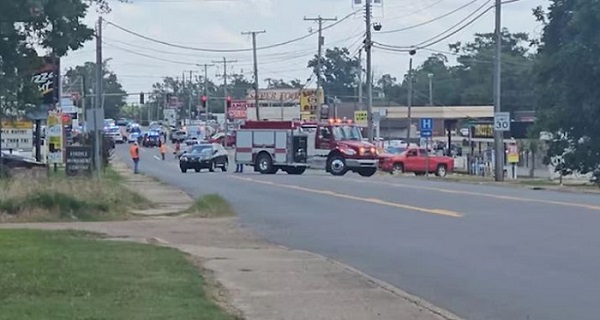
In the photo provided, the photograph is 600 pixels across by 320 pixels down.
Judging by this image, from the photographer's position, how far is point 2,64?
1335 inches

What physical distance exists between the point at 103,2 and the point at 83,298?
19.7 m

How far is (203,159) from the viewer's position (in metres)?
66.6

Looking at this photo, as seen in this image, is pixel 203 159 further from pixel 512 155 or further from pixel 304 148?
pixel 512 155

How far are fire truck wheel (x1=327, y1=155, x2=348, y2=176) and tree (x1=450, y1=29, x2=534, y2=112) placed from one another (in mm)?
82291

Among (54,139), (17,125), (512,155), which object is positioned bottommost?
(512,155)

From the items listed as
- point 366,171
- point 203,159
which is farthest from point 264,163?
point 203,159

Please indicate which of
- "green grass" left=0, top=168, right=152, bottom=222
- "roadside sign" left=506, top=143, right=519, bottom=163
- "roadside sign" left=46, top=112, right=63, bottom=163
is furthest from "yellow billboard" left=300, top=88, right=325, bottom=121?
"green grass" left=0, top=168, right=152, bottom=222

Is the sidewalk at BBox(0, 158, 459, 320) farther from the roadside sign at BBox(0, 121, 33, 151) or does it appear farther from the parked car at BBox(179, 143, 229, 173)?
the parked car at BBox(179, 143, 229, 173)

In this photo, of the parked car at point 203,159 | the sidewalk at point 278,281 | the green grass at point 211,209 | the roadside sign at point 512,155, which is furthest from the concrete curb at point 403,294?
the parked car at point 203,159

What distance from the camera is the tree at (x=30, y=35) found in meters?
27.8

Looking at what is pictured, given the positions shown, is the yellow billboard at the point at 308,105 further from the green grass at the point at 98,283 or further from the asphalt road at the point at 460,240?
the green grass at the point at 98,283

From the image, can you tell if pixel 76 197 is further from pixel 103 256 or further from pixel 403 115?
pixel 403 115

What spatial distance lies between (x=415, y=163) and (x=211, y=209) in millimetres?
40861

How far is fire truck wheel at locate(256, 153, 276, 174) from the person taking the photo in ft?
198
